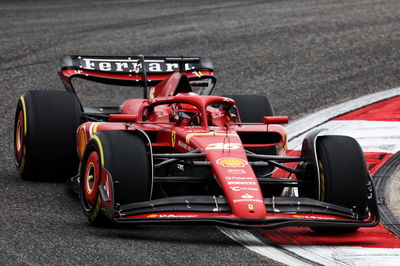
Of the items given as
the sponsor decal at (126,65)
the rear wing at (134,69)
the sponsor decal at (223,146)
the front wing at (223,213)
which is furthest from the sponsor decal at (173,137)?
the sponsor decal at (126,65)

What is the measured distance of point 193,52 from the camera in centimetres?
1673

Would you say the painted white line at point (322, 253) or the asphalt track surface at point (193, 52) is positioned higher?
the asphalt track surface at point (193, 52)

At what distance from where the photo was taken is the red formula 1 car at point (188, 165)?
7426 millimetres

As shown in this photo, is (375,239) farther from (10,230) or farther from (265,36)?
(265,36)

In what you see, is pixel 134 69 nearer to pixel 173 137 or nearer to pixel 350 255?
pixel 173 137

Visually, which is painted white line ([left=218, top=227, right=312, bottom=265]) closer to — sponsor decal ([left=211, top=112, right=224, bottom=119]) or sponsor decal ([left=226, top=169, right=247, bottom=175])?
sponsor decal ([left=226, top=169, right=247, bottom=175])

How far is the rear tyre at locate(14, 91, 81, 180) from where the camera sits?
382 inches

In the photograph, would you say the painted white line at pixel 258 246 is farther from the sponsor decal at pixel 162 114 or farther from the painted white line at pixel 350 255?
the sponsor decal at pixel 162 114

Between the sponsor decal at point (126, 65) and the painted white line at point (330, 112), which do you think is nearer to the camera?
the sponsor decal at point (126, 65)

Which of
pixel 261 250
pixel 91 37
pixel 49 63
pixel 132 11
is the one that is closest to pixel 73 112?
pixel 261 250

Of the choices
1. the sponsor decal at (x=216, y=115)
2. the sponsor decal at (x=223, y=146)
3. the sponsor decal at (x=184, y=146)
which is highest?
the sponsor decal at (x=216, y=115)

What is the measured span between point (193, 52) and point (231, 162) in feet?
29.7

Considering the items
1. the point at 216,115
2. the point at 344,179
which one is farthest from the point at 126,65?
the point at 344,179

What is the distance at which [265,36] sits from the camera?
58.9 feet
